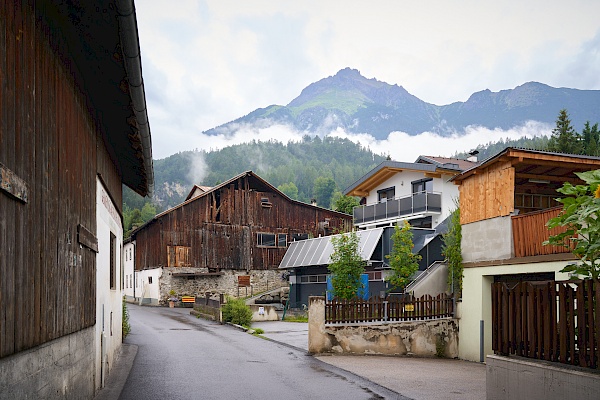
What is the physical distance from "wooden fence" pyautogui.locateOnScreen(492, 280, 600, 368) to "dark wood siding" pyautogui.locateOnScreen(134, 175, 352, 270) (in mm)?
41796

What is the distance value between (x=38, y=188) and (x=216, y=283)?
46.3 metres

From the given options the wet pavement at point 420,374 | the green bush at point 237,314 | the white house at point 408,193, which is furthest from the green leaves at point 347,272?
the white house at point 408,193

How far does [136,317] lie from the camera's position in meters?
37.7

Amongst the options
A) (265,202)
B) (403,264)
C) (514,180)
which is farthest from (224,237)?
(514,180)

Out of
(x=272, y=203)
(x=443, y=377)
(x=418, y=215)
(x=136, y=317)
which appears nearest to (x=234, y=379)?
(x=443, y=377)

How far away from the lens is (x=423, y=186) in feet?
140

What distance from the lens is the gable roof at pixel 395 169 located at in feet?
134

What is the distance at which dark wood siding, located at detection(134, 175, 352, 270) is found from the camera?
50.9 metres

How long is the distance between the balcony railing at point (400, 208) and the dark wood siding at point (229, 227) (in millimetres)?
5998

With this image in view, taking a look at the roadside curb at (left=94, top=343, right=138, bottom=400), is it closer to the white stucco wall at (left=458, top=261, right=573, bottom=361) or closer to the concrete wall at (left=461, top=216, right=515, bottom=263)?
the white stucco wall at (left=458, top=261, right=573, bottom=361)

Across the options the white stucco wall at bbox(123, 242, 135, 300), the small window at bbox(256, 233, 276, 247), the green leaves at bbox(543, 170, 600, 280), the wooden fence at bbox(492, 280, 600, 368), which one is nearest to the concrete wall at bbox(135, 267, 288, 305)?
the small window at bbox(256, 233, 276, 247)

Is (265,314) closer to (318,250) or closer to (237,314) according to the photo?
(237,314)

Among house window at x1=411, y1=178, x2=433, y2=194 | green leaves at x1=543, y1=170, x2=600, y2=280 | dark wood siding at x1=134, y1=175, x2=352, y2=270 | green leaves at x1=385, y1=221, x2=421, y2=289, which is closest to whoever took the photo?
green leaves at x1=543, y1=170, x2=600, y2=280

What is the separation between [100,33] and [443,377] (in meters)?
12.3
